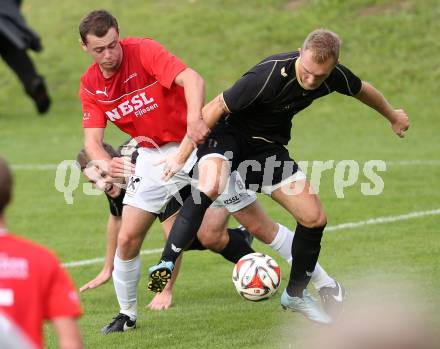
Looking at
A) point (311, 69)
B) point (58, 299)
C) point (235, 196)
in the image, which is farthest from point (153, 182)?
point (58, 299)

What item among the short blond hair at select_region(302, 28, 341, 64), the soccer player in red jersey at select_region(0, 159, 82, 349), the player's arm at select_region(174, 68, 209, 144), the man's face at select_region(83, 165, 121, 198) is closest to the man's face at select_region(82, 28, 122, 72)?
the player's arm at select_region(174, 68, 209, 144)

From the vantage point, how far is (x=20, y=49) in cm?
1556

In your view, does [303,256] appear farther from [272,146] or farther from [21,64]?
[21,64]

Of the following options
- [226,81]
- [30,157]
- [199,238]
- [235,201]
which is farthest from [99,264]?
[226,81]

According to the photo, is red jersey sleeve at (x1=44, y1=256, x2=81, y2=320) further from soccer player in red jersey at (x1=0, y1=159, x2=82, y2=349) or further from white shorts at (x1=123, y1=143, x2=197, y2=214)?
white shorts at (x1=123, y1=143, x2=197, y2=214)

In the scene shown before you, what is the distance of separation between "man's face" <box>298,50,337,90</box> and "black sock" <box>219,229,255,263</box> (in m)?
2.13

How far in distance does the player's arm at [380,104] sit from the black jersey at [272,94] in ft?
0.38

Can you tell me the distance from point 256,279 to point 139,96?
5.14 ft

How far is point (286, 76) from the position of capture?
6672 millimetres

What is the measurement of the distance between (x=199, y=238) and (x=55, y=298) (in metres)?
4.91

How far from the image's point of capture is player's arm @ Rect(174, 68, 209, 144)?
6.52 metres

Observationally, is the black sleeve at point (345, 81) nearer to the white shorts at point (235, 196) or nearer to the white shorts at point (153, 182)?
the white shorts at point (235, 196)

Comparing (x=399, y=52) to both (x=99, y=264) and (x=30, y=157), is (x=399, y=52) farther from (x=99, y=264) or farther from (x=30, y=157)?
(x=99, y=264)

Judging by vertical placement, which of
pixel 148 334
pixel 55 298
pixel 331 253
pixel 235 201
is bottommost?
pixel 331 253
